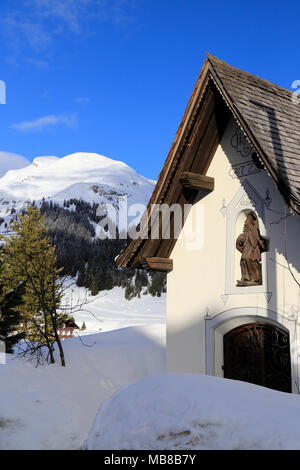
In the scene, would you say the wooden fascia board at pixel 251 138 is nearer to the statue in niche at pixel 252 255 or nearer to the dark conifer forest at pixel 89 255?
the statue in niche at pixel 252 255

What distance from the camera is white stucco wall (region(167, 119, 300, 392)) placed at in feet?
29.7

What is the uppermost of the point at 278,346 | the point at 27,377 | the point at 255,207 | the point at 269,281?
the point at 255,207

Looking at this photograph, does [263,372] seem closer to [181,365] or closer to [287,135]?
[181,365]

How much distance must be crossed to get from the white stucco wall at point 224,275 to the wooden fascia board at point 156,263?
7.8 inches

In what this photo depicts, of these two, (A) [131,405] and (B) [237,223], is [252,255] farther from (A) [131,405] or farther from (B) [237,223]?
(A) [131,405]

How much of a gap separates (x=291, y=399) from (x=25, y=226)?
80.8 feet

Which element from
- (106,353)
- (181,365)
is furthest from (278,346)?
(106,353)

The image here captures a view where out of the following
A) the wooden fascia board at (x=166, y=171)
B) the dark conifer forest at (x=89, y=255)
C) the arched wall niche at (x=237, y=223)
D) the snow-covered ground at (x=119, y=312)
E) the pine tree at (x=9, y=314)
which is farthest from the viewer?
the dark conifer forest at (x=89, y=255)

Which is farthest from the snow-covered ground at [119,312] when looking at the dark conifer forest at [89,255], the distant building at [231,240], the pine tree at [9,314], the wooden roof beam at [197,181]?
the wooden roof beam at [197,181]

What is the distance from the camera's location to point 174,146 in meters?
10.3

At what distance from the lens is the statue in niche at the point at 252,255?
9578 mm

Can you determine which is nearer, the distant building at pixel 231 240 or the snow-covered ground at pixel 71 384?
the distant building at pixel 231 240

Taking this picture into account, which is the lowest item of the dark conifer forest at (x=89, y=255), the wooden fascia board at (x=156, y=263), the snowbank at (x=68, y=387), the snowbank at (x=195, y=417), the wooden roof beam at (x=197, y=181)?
the snowbank at (x=68, y=387)

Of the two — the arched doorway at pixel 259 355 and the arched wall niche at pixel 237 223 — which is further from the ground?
the arched wall niche at pixel 237 223
